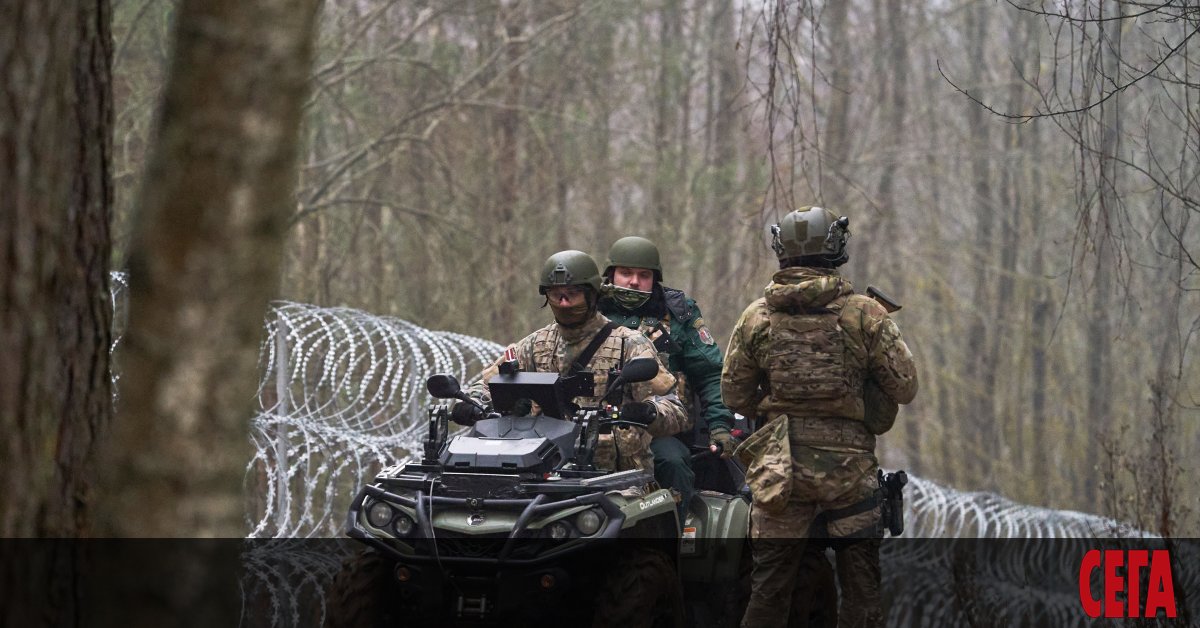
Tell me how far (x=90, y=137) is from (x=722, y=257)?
19.8 meters

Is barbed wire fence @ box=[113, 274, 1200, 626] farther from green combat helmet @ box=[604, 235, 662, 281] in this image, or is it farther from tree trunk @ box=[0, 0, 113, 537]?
tree trunk @ box=[0, 0, 113, 537]

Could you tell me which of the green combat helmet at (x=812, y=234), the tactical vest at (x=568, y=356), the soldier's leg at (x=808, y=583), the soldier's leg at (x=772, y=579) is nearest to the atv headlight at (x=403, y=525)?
the tactical vest at (x=568, y=356)

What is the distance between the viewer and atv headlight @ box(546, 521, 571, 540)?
20.2ft

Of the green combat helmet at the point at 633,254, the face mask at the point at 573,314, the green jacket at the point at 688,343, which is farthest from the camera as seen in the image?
the green combat helmet at the point at 633,254

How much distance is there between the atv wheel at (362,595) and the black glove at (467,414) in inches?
30.7

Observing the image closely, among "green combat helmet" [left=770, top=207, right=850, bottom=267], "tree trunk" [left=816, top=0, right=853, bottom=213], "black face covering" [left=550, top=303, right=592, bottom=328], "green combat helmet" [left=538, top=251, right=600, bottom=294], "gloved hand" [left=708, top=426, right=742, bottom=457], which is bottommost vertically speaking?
"gloved hand" [left=708, top=426, right=742, bottom=457]

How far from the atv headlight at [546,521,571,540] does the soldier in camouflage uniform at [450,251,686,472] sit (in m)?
0.84

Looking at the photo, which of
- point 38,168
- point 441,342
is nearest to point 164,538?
point 38,168

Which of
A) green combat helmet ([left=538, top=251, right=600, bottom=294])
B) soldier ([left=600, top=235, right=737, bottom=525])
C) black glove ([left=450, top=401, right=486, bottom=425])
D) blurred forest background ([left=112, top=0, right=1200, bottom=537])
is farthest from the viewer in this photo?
blurred forest background ([left=112, top=0, right=1200, bottom=537])

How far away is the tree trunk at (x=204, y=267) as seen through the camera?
236cm

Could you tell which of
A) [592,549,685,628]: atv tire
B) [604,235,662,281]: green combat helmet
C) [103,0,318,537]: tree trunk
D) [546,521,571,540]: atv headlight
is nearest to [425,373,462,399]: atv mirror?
[546,521,571,540]: atv headlight

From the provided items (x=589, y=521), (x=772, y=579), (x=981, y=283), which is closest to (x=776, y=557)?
(x=772, y=579)

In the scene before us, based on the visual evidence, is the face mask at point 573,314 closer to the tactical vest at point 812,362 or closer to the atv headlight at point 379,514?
the tactical vest at point 812,362

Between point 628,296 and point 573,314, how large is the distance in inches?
33.4
